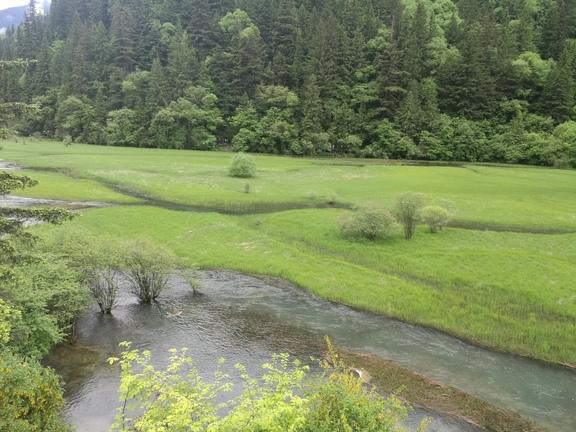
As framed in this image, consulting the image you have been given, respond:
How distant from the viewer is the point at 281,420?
9727mm

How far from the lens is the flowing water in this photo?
19.3m

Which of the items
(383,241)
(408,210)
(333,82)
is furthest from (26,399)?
(333,82)

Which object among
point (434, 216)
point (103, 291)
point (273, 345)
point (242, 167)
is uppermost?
point (242, 167)

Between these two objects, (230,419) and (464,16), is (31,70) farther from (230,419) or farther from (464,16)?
(230,419)

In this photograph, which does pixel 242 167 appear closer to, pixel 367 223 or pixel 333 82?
pixel 367 223

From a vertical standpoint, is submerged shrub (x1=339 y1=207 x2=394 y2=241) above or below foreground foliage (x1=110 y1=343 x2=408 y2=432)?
below

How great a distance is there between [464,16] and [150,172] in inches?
4599

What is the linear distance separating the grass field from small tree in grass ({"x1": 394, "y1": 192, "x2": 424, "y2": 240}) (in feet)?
4.03

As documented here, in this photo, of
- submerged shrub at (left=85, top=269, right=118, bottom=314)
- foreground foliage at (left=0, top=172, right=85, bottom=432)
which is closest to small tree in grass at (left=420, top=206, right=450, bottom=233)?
submerged shrub at (left=85, top=269, right=118, bottom=314)

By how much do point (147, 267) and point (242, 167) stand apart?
136 ft

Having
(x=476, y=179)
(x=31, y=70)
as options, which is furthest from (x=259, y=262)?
(x=31, y=70)

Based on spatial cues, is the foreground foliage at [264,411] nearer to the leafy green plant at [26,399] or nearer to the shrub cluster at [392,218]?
the leafy green plant at [26,399]

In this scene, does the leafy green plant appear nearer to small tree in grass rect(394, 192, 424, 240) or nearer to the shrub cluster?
the shrub cluster

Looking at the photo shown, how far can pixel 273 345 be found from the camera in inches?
944
